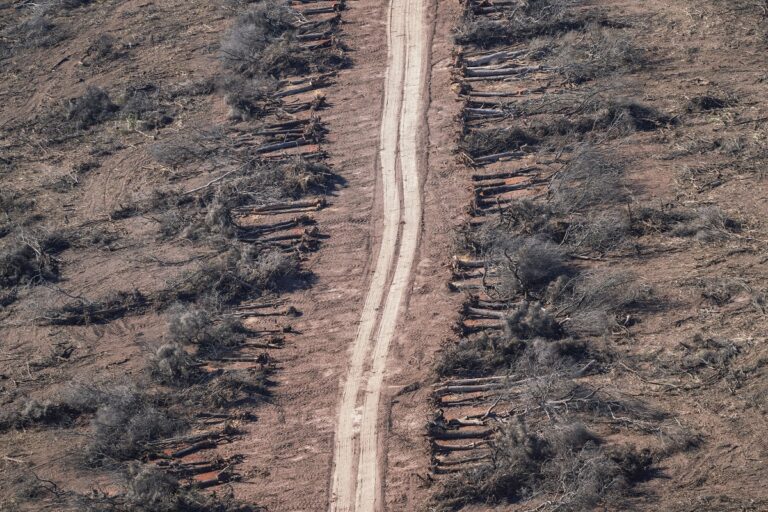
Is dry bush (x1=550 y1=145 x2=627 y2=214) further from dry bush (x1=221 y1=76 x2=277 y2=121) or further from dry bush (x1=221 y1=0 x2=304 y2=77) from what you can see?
dry bush (x1=221 y1=0 x2=304 y2=77)

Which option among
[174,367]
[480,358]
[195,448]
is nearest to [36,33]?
[174,367]

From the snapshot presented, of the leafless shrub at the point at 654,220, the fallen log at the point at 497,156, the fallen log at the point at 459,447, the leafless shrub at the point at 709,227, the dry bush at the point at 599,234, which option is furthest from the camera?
the fallen log at the point at 497,156

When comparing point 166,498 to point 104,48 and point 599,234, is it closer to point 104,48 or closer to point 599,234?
point 599,234

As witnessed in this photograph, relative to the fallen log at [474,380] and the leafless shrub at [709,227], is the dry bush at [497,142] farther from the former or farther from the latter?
the fallen log at [474,380]

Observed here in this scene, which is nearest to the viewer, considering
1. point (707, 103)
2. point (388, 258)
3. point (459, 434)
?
point (459, 434)

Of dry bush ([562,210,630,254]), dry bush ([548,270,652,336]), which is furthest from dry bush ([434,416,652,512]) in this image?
dry bush ([562,210,630,254])

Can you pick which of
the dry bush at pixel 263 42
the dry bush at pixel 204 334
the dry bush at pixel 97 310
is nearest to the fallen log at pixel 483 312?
the dry bush at pixel 204 334
